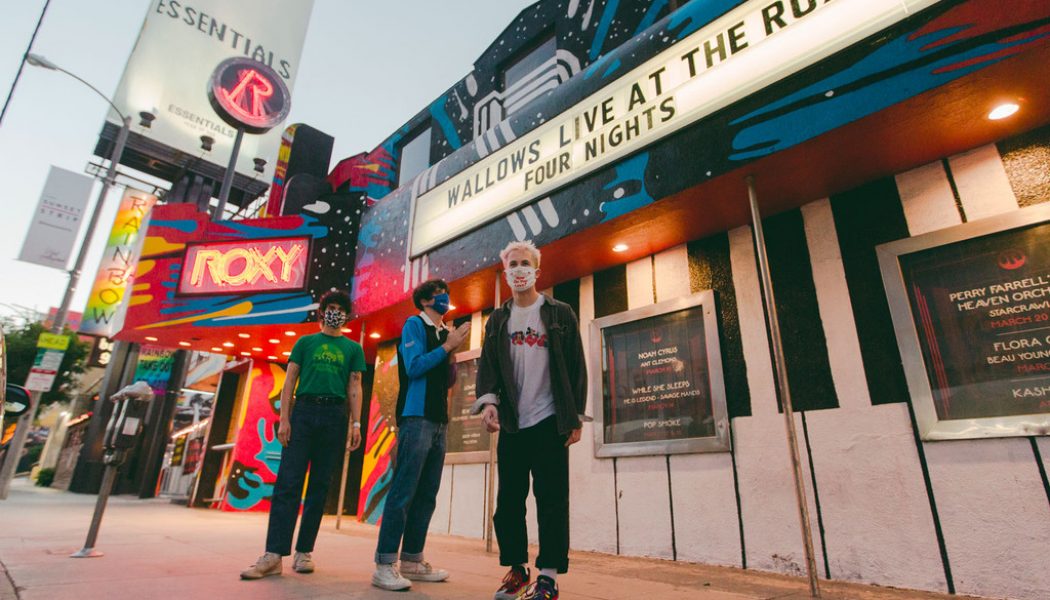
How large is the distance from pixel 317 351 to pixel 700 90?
2.97 m

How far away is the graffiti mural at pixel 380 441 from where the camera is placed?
21.2 feet

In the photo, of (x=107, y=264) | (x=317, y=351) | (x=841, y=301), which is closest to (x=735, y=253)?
(x=841, y=301)

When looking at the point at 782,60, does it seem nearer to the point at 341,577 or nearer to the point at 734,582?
the point at 734,582

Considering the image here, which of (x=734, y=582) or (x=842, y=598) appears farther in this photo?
(x=734, y=582)

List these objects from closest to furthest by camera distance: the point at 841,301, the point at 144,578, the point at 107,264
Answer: the point at 144,578 < the point at 841,301 < the point at 107,264

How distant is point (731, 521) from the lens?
10.8ft

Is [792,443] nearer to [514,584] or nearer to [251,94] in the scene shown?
[514,584]

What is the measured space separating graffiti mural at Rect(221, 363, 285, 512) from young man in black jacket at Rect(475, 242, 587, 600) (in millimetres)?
7440

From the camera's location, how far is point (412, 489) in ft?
8.19

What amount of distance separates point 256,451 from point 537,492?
807 cm

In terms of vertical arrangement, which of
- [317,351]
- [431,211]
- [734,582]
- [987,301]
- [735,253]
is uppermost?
[431,211]

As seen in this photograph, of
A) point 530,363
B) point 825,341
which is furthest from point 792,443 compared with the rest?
point 530,363

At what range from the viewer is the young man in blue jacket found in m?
2.47

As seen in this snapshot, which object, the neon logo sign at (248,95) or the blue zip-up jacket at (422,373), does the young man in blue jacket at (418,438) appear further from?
the neon logo sign at (248,95)
